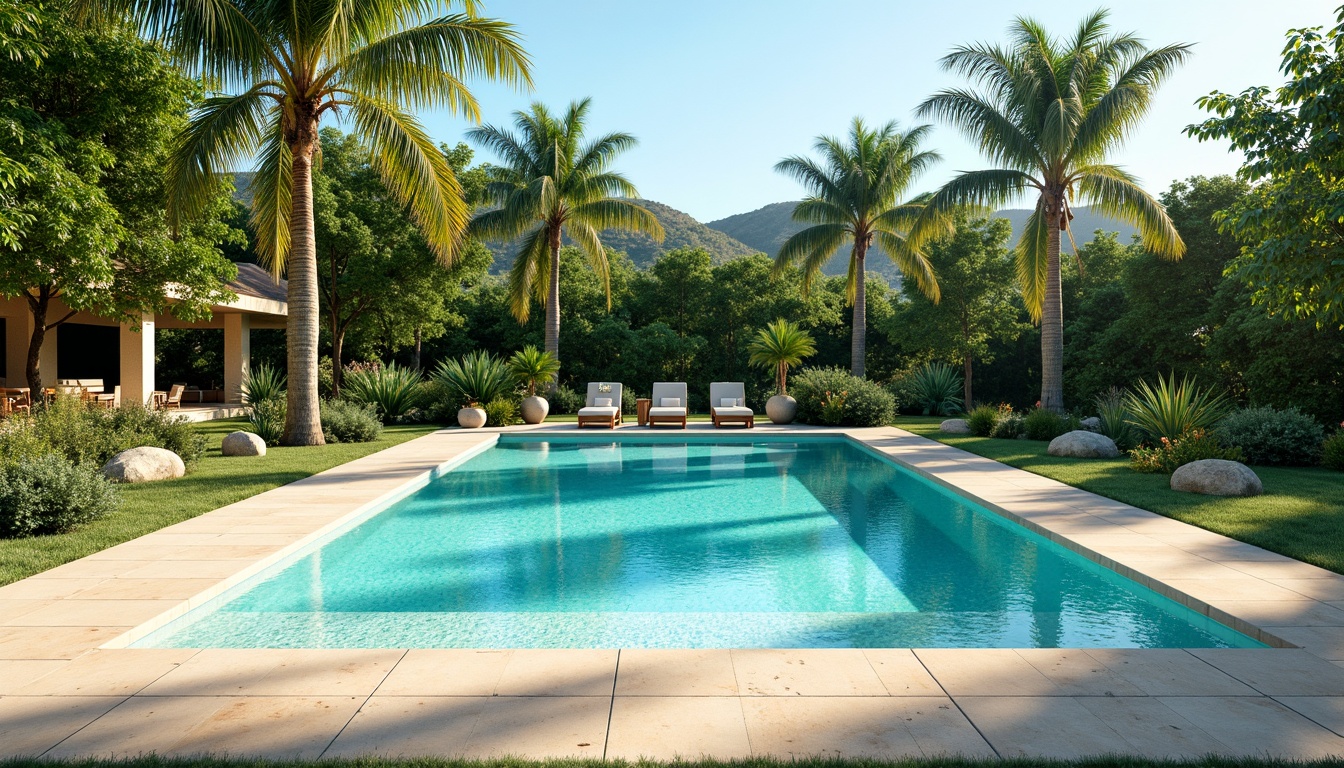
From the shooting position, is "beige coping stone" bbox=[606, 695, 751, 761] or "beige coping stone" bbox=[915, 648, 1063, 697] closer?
"beige coping stone" bbox=[606, 695, 751, 761]

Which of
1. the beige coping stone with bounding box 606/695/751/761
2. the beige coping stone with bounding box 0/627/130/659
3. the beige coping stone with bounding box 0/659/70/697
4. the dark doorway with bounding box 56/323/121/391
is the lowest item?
the beige coping stone with bounding box 606/695/751/761

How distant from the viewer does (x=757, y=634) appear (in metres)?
4.94

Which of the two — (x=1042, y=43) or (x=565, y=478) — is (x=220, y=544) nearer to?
(x=565, y=478)

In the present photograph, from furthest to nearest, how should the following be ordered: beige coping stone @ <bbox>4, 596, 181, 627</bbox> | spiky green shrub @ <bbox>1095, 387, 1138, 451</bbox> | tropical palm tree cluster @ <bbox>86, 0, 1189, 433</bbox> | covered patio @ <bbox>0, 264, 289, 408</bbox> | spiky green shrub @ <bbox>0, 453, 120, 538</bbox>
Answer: covered patio @ <bbox>0, 264, 289, 408</bbox> < spiky green shrub @ <bbox>1095, 387, 1138, 451</bbox> < tropical palm tree cluster @ <bbox>86, 0, 1189, 433</bbox> < spiky green shrub @ <bbox>0, 453, 120, 538</bbox> < beige coping stone @ <bbox>4, 596, 181, 627</bbox>

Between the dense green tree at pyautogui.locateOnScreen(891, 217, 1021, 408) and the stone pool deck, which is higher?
the dense green tree at pyautogui.locateOnScreen(891, 217, 1021, 408)

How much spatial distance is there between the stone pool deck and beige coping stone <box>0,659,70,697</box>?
15 millimetres

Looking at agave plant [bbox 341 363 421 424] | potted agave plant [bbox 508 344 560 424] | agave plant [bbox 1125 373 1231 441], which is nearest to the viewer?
agave plant [bbox 1125 373 1231 441]

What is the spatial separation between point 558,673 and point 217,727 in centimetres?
142

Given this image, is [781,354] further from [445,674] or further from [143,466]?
[445,674]

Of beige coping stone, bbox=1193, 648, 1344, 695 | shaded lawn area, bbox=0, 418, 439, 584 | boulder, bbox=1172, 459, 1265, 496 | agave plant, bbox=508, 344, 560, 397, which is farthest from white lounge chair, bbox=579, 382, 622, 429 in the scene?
beige coping stone, bbox=1193, 648, 1344, 695

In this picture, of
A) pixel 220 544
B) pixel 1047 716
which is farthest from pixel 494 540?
pixel 1047 716

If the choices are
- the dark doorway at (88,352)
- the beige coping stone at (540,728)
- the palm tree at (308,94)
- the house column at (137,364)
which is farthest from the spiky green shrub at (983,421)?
the dark doorway at (88,352)

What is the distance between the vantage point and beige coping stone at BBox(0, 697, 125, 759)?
2971 millimetres

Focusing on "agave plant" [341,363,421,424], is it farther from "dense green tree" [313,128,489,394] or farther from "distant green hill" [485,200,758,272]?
"distant green hill" [485,200,758,272]
